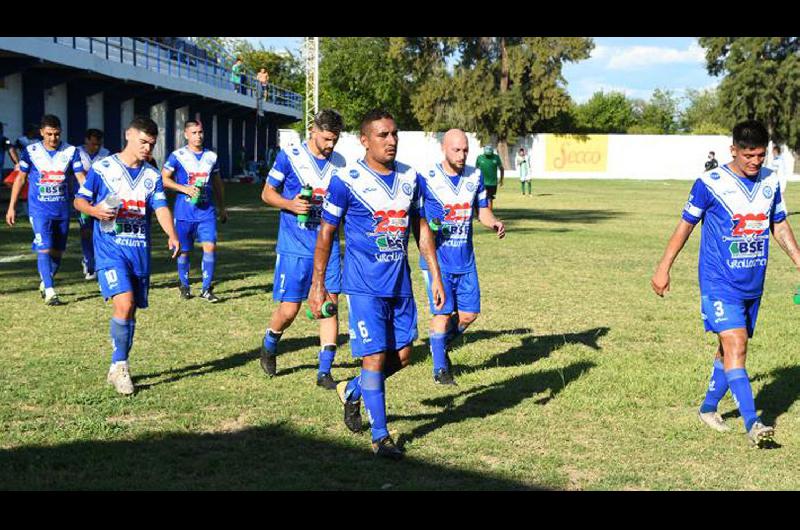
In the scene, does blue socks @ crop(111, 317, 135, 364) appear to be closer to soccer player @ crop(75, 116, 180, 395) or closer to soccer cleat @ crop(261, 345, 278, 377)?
soccer player @ crop(75, 116, 180, 395)

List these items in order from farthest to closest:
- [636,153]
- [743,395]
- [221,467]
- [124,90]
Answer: [636,153] → [124,90] → [743,395] → [221,467]

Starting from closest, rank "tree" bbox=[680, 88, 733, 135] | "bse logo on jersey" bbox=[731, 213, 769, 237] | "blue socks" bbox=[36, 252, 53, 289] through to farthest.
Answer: "bse logo on jersey" bbox=[731, 213, 769, 237] → "blue socks" bbox=[36, 252, 53, 289] → "tree" bbox=[680, 88, 733, 135]

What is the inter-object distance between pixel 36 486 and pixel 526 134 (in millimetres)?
67857

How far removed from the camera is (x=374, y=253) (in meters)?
6.39

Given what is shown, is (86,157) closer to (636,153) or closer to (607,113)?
(636,153)

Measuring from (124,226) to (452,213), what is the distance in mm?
2772

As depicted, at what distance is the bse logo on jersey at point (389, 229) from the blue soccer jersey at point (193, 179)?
6730 mm

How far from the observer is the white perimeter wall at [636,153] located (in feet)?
A: 224

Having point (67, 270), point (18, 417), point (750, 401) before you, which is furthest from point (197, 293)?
point (750, 401)

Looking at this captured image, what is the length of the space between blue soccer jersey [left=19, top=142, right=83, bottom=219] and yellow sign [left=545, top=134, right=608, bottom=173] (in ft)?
195

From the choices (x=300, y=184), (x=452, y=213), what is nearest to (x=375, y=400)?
(x=452, y=213)

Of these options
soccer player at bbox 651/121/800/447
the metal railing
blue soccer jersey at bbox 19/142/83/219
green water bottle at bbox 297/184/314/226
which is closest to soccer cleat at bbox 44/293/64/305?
blue soccer jersey at bbox 19/142/83/219

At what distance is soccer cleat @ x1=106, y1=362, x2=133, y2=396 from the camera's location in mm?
7660

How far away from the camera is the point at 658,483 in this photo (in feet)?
18.8
